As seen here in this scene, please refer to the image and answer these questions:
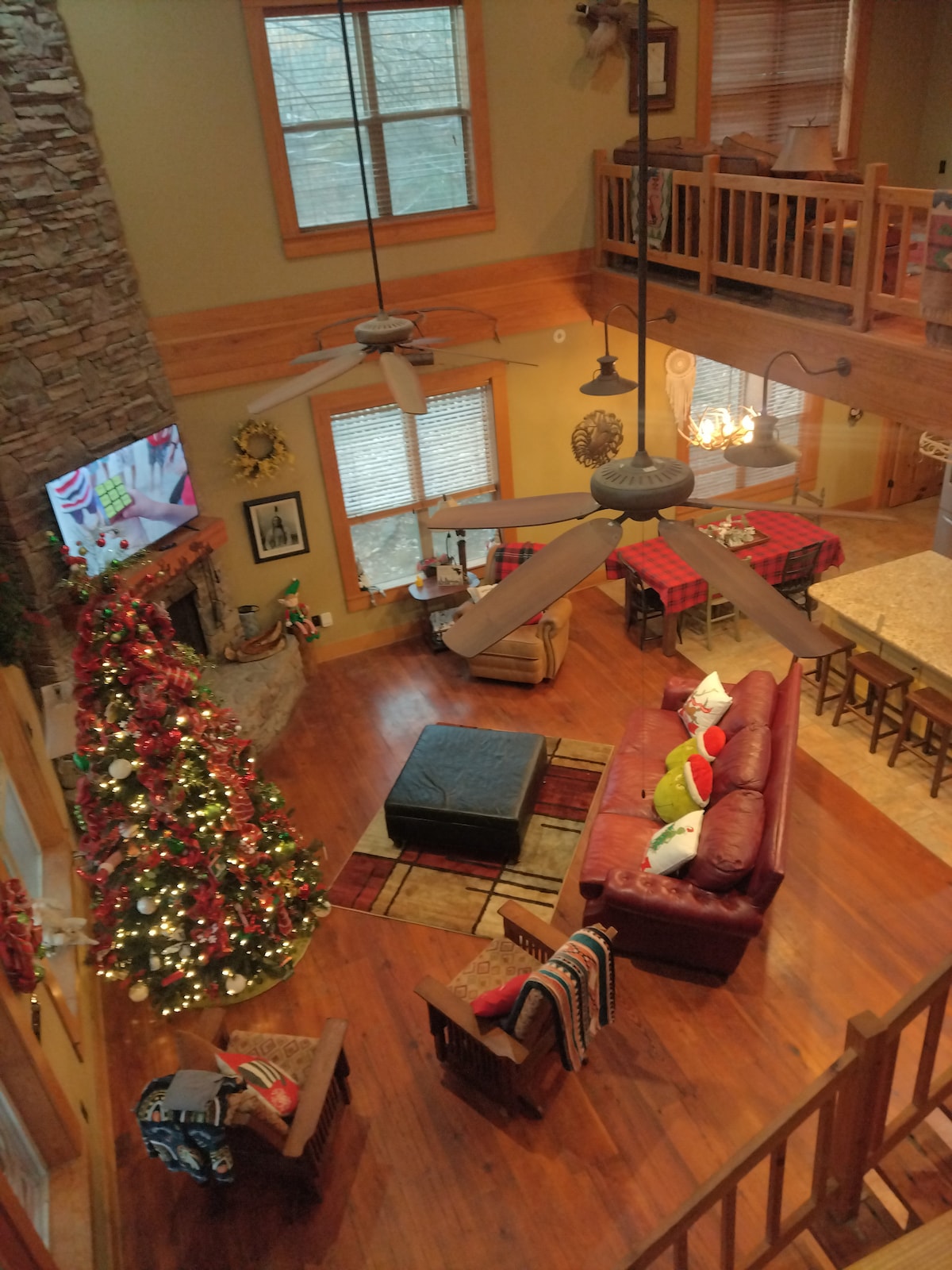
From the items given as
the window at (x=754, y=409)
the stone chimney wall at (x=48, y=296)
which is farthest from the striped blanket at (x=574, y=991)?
the window at (x=754, y=409)

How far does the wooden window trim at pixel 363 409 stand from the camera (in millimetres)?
6684

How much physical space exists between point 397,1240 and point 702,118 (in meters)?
7.55

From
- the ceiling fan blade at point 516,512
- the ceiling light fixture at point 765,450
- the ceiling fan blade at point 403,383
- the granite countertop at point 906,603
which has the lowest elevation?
the granite countertop at point 906,603

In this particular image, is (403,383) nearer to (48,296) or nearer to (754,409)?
(48,296)

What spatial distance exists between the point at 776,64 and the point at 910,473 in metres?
4.01

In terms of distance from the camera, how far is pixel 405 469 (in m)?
7.17

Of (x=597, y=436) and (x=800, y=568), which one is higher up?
(x=597, y=436)

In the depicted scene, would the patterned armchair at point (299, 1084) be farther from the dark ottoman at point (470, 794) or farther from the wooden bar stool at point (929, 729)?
the wooden bar stool at point (929, 729)

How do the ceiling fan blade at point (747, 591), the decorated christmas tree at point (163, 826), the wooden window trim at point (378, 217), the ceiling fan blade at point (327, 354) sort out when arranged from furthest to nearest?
1. the wooden window trim at point (378, 217)
2. the decorated christmas tree at point (163, 826)
3. the ceiling fan blade at point (327, 354)
4. the ceiling fan blade at point (747, 591)

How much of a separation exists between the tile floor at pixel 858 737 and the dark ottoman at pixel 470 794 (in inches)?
75.4

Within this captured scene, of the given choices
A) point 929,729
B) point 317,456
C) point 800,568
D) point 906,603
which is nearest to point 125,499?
point 317,456

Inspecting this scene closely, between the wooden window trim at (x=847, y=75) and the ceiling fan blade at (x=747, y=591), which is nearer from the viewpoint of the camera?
the ceiling fan blade at (x=747, y=591)

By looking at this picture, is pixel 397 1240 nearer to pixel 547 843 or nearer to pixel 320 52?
pixel 547 843

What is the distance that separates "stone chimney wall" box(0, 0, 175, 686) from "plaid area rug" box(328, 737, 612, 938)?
2060 mm
